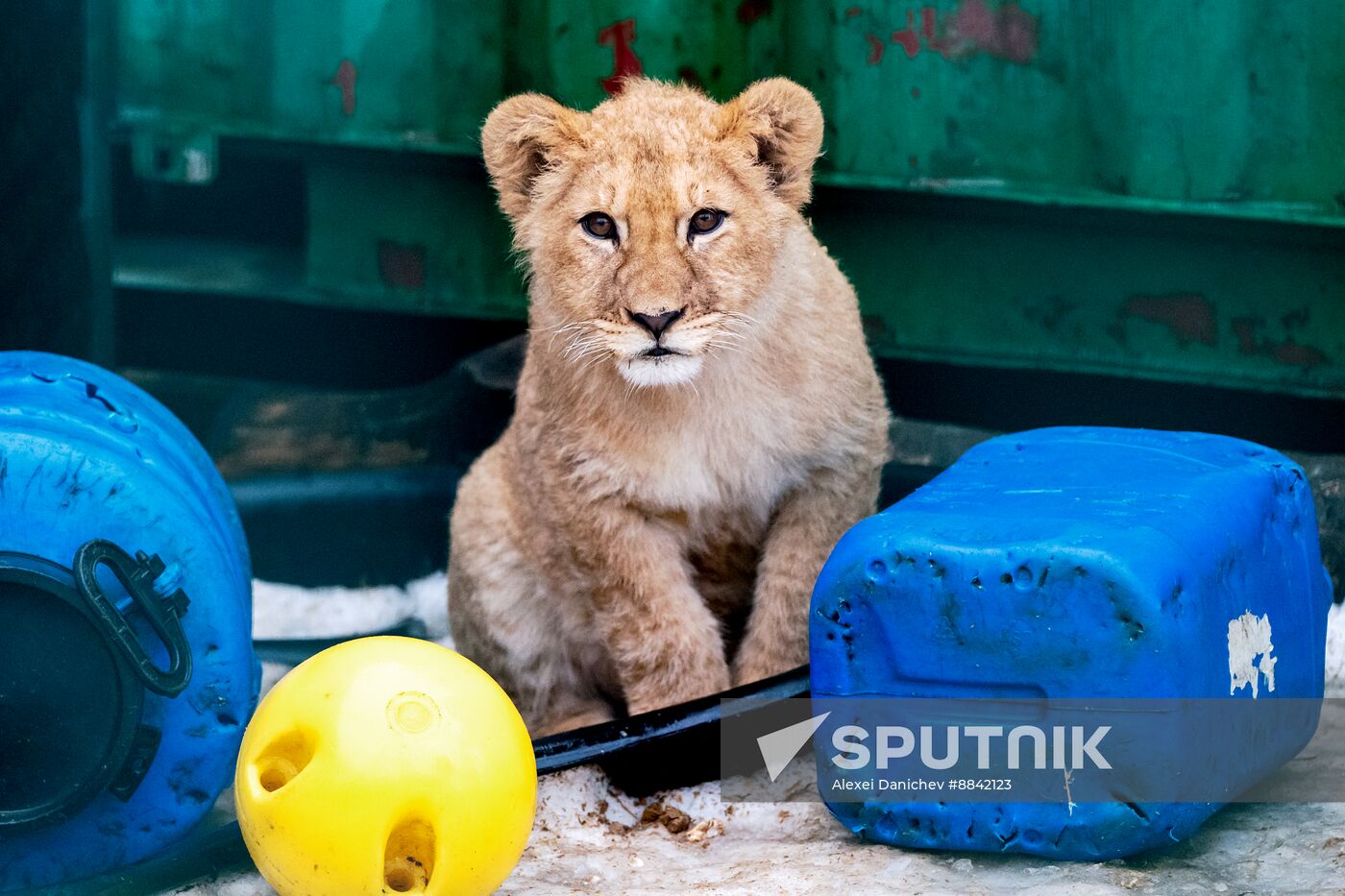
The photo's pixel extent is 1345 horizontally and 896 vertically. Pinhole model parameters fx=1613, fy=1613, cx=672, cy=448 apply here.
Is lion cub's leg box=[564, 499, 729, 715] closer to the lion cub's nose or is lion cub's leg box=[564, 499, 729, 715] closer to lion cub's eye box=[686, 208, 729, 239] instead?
the lion cub's nose

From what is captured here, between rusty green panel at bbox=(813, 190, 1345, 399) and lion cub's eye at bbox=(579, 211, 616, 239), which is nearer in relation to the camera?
lion cub's eye at bbox=(579, 211, 616, 239)

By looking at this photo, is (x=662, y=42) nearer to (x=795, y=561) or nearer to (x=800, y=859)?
(x=795, y=561)

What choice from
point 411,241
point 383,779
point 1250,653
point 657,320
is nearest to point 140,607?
point 383,779

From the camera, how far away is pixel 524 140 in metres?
3.94

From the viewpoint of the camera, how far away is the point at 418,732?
9.45 feet

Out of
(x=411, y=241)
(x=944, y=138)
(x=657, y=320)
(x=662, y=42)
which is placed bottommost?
(x=411, y=241)

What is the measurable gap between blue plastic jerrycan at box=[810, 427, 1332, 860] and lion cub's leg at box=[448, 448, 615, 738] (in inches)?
47.4

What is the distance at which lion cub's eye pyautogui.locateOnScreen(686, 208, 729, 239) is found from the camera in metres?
3.71

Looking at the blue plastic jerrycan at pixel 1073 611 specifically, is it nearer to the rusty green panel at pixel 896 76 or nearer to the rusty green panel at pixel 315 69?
the rusty green panel at pixel 896 76

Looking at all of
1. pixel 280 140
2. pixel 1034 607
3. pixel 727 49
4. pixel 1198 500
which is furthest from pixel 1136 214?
pixel 280 140

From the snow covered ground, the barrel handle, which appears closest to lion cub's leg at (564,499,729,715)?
the snow covered ground

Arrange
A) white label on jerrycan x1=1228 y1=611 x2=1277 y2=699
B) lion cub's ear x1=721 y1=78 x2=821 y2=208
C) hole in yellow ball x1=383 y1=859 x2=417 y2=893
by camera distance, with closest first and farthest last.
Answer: hole in yellow ball x1=383 y1=859 x2=417 y2=893 → white label on jerrycan x1=1228 y1=611 x2=1277 y2=699 → lion cub's ear x1=721 y1=78 x2=821 y2=208

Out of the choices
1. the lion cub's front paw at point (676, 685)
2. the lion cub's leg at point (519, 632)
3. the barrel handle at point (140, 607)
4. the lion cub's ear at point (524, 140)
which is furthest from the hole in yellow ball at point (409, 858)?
the lion cub's ear at point (524, 140)

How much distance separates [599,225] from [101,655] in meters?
1.45
